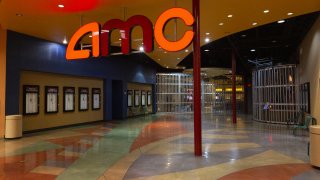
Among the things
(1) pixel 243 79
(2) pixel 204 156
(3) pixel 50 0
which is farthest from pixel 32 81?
(1) pixel 243 79

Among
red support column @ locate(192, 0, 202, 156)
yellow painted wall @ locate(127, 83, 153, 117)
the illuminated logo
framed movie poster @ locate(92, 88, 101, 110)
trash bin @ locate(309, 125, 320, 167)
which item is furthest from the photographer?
yellow painted wall @ locate(127, 83, 153, 117)

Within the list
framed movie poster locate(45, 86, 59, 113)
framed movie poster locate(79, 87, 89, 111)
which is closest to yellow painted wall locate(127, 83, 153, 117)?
framed movie poster locate(79, 87, 89, 111)

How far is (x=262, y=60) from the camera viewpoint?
21.0 metres

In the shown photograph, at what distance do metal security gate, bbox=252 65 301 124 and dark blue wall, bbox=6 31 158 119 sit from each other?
9290mm

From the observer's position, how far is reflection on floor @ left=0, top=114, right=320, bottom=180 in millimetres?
5719

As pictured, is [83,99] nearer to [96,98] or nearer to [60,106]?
[96,98]

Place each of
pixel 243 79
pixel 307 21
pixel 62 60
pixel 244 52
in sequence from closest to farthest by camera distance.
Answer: pixel 307 21
pixel 62 60
pixel 244 52
pixel 243 79

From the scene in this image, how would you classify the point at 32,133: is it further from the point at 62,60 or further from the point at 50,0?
the point at 50,0

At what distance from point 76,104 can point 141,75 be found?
829cm

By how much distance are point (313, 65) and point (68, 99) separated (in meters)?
11.6

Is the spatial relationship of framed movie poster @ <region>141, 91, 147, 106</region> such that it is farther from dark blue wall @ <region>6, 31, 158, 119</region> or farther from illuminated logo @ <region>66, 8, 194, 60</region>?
illuminated logo @ <region>66, 8, 194, 60</region>

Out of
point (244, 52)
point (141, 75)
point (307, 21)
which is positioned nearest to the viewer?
point (307, 21)

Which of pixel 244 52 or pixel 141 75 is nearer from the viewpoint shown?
pixel 244 52

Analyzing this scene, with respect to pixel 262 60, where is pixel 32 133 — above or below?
below
